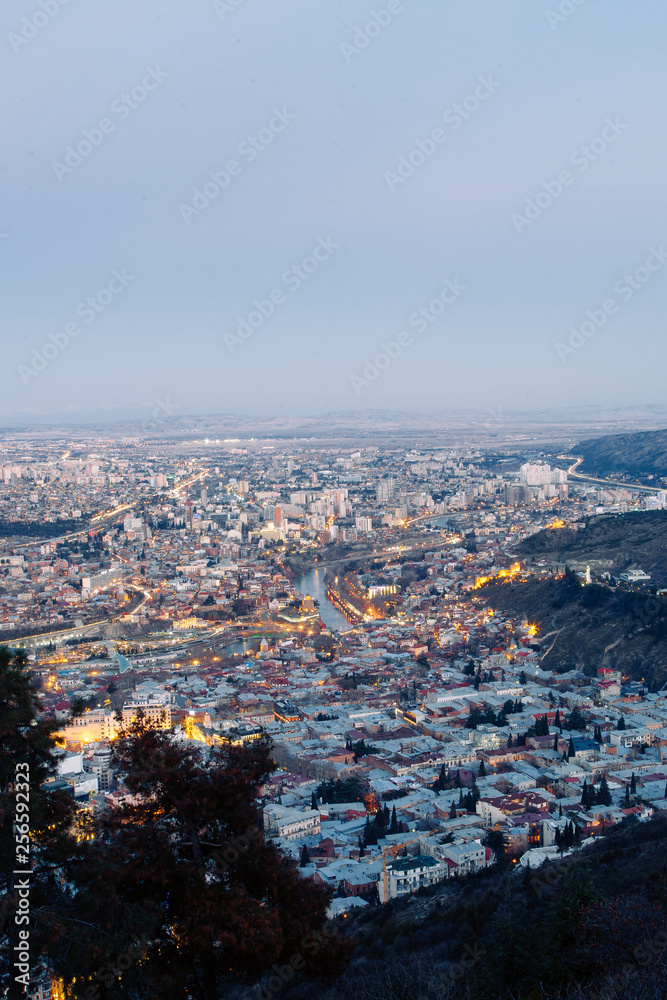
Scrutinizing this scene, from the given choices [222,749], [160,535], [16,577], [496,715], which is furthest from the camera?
[160,535]

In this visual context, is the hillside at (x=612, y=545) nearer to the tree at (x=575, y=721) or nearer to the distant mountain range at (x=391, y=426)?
the tree at (x=575, y=721)

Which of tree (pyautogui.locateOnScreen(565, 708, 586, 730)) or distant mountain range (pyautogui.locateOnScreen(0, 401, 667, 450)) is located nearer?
tree (pyautogui.locateOnScreen(565, 708, 586, 730))

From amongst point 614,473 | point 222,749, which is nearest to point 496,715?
point 222,749

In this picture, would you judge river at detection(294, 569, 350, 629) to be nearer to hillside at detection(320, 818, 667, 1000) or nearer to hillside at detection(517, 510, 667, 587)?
hillside at detection(517, 510, 667, 587)

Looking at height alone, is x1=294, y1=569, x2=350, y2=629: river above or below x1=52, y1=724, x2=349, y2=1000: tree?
below

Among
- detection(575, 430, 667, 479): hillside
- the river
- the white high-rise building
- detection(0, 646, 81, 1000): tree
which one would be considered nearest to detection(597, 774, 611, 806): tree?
detection(0, 646, 81, 1000): tree

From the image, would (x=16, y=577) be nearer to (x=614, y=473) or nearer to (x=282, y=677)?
(x=282, y=677)

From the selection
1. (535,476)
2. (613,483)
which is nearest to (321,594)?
(535,476)

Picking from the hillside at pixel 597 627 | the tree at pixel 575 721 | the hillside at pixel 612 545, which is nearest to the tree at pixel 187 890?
the tree at pixel 575 721
